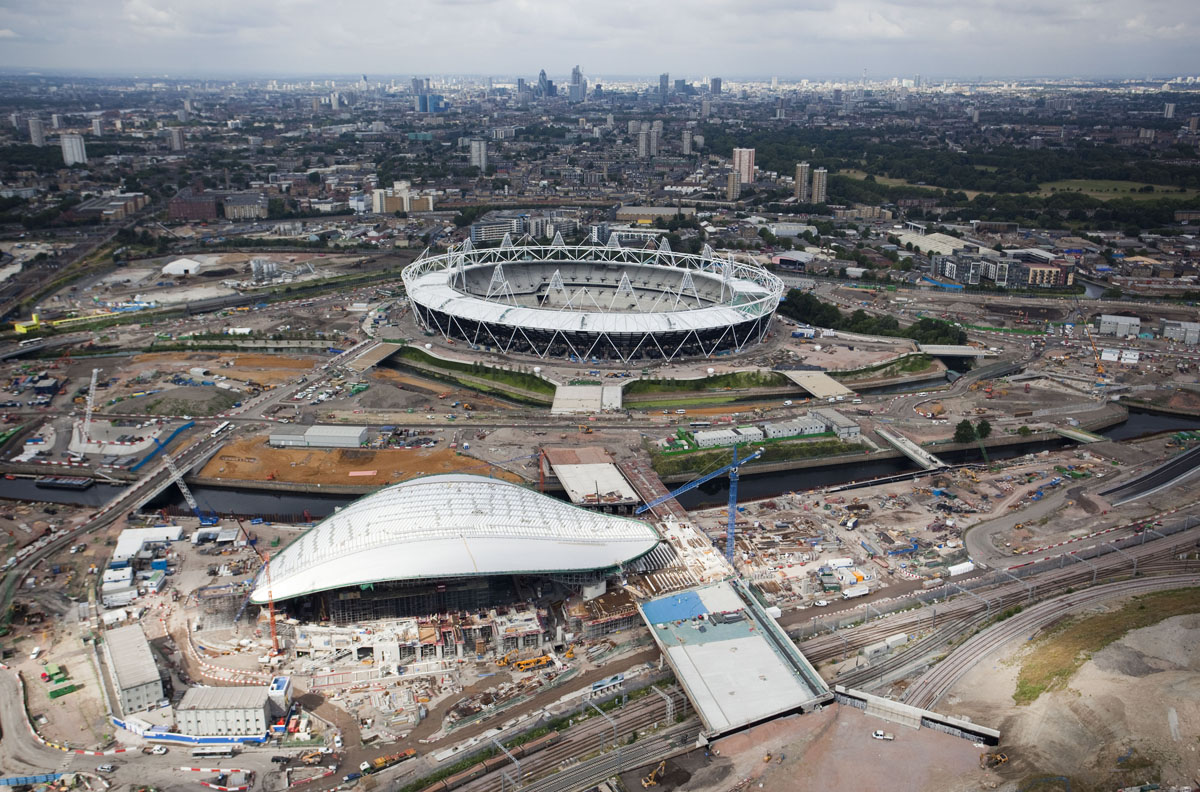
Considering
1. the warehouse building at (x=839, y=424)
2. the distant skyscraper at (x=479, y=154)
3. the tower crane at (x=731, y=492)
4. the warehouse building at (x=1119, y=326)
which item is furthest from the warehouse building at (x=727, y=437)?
the distant skyscraper at (x=479, y=154)

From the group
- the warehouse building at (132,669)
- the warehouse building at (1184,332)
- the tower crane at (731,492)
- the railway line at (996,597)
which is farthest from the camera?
the warehouse building at (1184,332)

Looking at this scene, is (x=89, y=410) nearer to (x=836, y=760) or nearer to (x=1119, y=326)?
(x=836, y=760)

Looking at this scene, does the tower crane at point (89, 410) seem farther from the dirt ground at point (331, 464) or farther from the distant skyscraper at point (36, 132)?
the distant skyscraper at point (36, 132)

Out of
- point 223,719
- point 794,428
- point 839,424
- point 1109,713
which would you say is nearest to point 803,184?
point 839,424

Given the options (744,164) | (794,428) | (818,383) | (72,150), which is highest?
(72,150)

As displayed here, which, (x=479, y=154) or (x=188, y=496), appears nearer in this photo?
(x=188, y=496)

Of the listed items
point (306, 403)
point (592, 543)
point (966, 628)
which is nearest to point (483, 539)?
point (592, 543)

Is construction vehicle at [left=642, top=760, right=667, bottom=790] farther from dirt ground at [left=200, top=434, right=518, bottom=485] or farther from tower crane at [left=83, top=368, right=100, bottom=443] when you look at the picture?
tower crane at [left=83, top=368, right=100, bottom=443]
